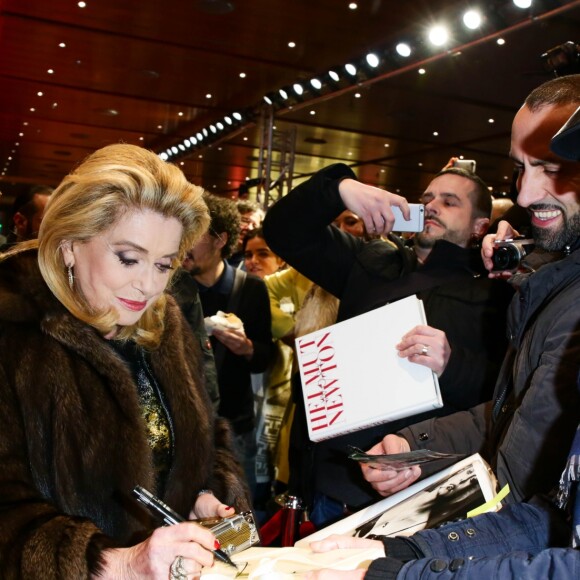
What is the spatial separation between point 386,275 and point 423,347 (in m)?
0.77

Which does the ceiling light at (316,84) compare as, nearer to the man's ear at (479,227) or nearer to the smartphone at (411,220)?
the man's ear at (479,227)

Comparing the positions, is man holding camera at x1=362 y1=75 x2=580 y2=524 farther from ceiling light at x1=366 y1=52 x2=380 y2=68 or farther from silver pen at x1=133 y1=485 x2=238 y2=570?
ceiling light at x1=366 y1=52 x2=380 y2=68

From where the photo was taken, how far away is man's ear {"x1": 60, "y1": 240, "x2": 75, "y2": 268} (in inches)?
71.1

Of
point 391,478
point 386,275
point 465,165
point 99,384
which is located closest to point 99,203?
point 99,384

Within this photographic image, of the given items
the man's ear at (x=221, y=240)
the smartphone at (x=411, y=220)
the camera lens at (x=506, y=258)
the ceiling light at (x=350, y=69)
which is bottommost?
the camera lens at (x=506, y=258)

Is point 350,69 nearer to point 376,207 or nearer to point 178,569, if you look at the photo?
point 376,207

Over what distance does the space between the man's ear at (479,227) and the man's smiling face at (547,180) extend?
3.68 ft

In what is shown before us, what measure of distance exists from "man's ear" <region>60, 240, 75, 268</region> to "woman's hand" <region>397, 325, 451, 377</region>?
0.93 meters

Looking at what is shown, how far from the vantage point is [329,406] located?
83.1 inches

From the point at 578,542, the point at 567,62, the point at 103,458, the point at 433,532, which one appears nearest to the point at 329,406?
the point at 103,458

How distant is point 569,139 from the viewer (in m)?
1.04

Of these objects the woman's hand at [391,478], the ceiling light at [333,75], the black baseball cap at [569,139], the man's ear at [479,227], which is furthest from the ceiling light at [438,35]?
the black baseball cap at [569,139]

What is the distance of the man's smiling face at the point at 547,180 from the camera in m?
1.66

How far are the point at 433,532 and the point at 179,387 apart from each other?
3.08ft
